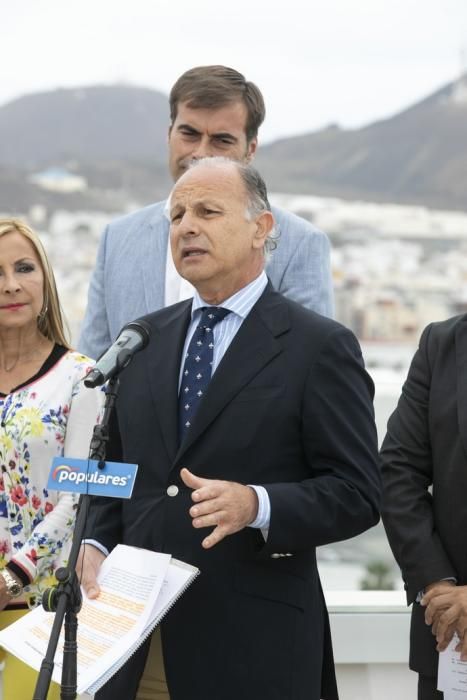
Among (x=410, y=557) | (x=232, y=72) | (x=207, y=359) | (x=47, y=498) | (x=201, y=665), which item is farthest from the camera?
(x=232, y=72)

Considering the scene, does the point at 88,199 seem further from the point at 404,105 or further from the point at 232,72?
the point at 232,72

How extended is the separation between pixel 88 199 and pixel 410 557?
158 feet

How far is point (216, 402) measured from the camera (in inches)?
83.4

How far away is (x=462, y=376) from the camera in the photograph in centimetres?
252

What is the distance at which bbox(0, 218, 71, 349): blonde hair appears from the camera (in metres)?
2.85

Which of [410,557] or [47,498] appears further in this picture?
[47,498]

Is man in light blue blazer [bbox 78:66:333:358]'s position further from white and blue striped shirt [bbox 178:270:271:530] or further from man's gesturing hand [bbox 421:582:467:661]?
man's gesturing hand [bbox 421:582:467:661]

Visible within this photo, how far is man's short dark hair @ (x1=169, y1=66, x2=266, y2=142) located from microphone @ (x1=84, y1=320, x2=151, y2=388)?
46.4 inches

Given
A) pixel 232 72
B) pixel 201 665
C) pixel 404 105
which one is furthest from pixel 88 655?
pixel 404 105

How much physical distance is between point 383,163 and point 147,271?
178ft

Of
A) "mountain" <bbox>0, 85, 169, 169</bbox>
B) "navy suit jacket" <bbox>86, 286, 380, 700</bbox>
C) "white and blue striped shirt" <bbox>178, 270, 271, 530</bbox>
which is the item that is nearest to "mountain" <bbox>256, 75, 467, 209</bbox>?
"mountain" <bbox>0, 85, 169, 169</bbox>

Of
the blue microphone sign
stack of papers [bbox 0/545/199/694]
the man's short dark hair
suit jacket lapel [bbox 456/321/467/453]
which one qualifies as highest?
the man's short dark hair

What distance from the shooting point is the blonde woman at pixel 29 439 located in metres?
2.55

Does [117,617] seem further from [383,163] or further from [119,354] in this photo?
[383,163]
